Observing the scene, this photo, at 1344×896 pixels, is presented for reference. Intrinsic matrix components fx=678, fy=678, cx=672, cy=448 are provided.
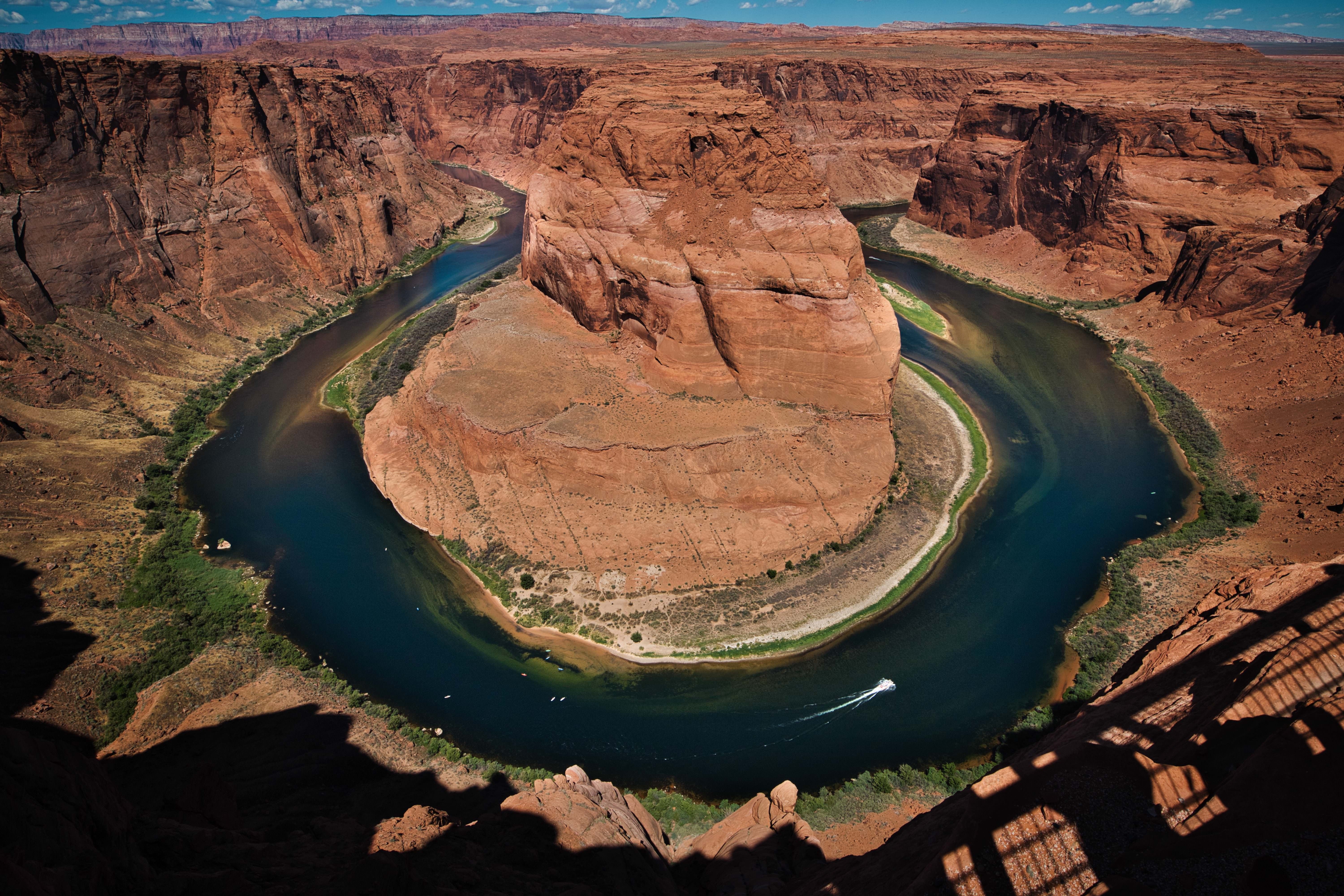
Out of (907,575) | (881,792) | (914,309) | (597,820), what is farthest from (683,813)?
(914,309)

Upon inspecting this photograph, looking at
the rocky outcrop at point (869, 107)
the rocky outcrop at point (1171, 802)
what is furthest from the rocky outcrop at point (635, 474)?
the rocky outcrop at point (869, 107)

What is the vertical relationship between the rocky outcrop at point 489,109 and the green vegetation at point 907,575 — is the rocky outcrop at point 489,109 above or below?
above

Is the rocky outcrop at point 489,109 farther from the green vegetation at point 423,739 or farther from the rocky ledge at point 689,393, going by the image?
the green vegetation at point 423,739

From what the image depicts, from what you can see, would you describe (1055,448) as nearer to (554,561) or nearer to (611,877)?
(554,561)

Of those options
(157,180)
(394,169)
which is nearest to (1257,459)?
(157,180)

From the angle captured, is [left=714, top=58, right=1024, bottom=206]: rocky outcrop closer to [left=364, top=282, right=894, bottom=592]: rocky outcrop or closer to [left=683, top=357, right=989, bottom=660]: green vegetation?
[left=683, top=357, right=989, bottom=660]: green vegetation

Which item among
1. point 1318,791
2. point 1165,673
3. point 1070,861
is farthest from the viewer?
point 1165,673
